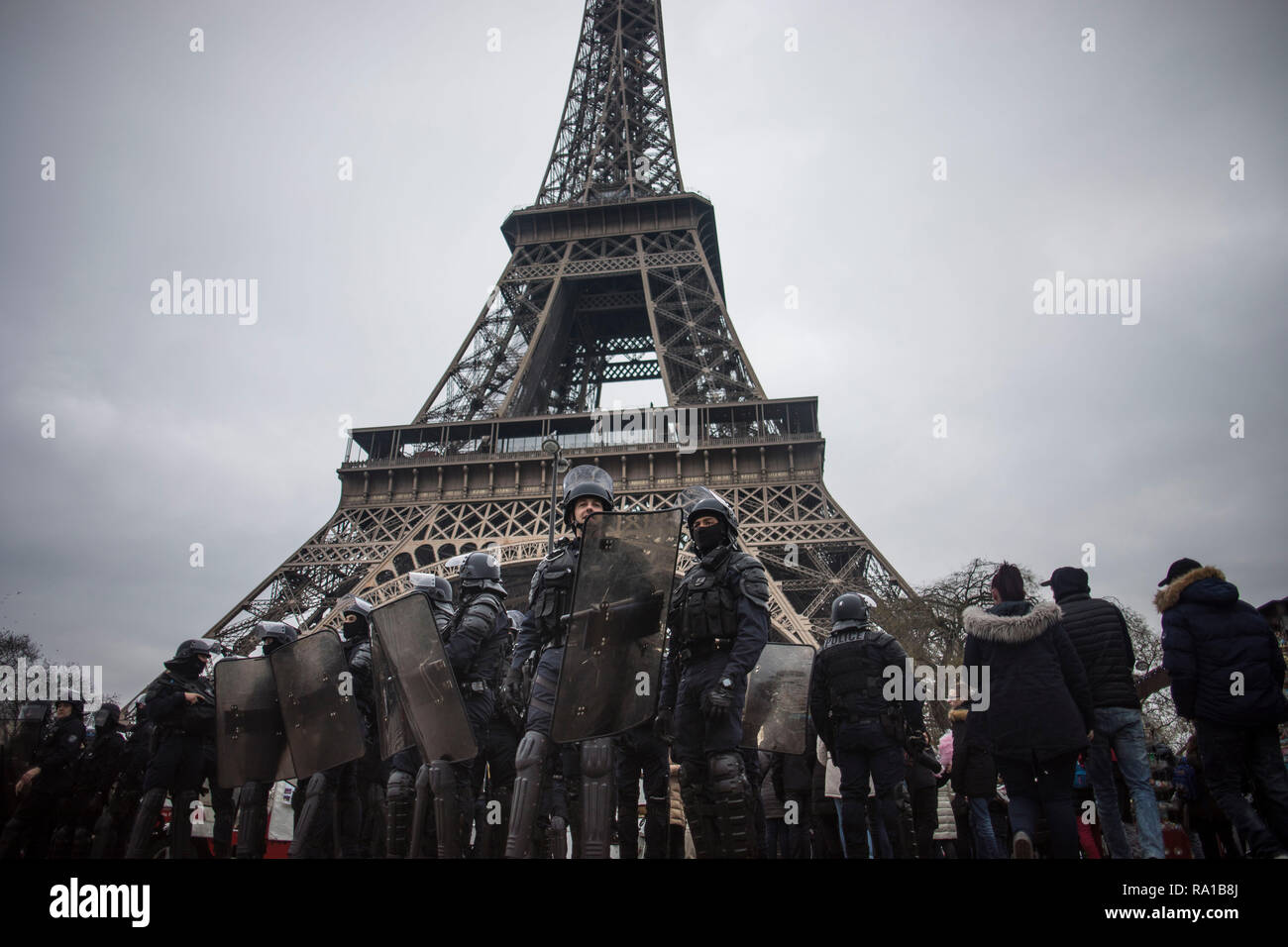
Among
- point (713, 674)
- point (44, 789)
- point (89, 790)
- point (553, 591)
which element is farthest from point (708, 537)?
point (89, 790)

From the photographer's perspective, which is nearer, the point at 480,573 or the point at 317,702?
the point at 480,573

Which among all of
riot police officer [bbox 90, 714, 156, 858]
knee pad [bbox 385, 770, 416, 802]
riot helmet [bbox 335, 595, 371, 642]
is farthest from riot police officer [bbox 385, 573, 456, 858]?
riot police officer [bbox 90, 714, 156, 858]

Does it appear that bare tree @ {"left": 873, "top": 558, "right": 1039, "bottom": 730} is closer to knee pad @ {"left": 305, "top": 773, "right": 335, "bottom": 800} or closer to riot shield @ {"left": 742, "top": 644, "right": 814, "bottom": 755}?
riot shield @ {"left": 742, "top": 644, "right": 814, "bottom": 755}

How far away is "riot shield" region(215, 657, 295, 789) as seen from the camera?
21.3ft

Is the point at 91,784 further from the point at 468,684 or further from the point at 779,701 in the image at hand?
the point at 779,701

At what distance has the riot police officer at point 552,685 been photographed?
435 cm

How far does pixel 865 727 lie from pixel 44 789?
7.22 metres

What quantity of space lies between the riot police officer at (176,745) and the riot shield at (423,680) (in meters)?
2.46

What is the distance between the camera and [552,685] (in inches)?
189

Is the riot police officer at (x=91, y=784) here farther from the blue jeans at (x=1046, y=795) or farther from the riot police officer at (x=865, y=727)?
the blue jeans at (x=1046, y=795)

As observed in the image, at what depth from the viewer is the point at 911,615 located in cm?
1988

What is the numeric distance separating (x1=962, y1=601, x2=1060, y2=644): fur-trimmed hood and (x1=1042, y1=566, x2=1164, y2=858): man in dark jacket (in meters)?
0.54
